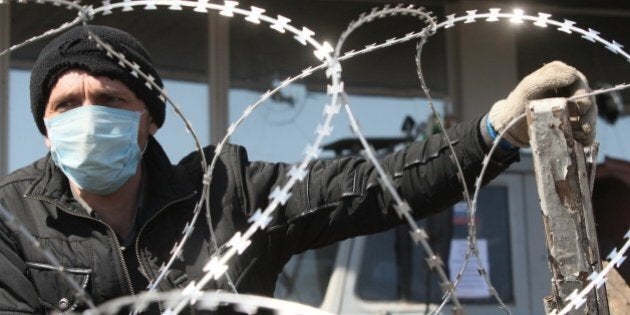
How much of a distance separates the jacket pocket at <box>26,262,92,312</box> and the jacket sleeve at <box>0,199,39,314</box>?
17 millimetres

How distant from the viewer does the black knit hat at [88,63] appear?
2.23 m

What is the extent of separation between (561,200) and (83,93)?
104cm

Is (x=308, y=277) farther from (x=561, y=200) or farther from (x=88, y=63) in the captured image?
(x=561, y=200)

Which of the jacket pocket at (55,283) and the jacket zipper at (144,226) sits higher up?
the jacket zipper at (144,226)

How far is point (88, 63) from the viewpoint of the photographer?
222 centimetres

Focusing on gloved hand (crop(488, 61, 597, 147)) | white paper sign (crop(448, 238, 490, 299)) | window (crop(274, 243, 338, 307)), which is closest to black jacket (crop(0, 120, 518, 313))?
gloved hand (crop(488, 61, 597, 147))

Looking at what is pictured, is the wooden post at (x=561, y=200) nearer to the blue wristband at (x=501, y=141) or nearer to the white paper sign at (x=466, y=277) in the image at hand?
the blue wristband at (x=501, y=141)

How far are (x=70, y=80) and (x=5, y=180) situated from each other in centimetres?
27

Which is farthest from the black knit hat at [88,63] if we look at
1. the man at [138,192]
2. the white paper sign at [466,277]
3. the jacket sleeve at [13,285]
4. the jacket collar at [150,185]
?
the white paper sign at [466,277]

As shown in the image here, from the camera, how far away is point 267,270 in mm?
2289

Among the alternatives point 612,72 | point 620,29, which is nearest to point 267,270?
point 612,72

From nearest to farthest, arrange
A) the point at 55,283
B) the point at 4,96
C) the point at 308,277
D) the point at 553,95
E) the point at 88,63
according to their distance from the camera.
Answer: the point at 553,95
the point at 55,283
the point at 88,63
the point at 308,277
the point at 4,96

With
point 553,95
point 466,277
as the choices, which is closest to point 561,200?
point 553,95

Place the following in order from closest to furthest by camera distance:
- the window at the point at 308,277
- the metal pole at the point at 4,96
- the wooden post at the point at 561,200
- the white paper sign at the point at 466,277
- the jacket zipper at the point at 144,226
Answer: the wooden post at the point at 561,200 < the jacket zipper at the point at 144,226 < the window at the point at 308,277 < the white paper sign at the point at 466,277 < the metal pole at the point at 4,96
